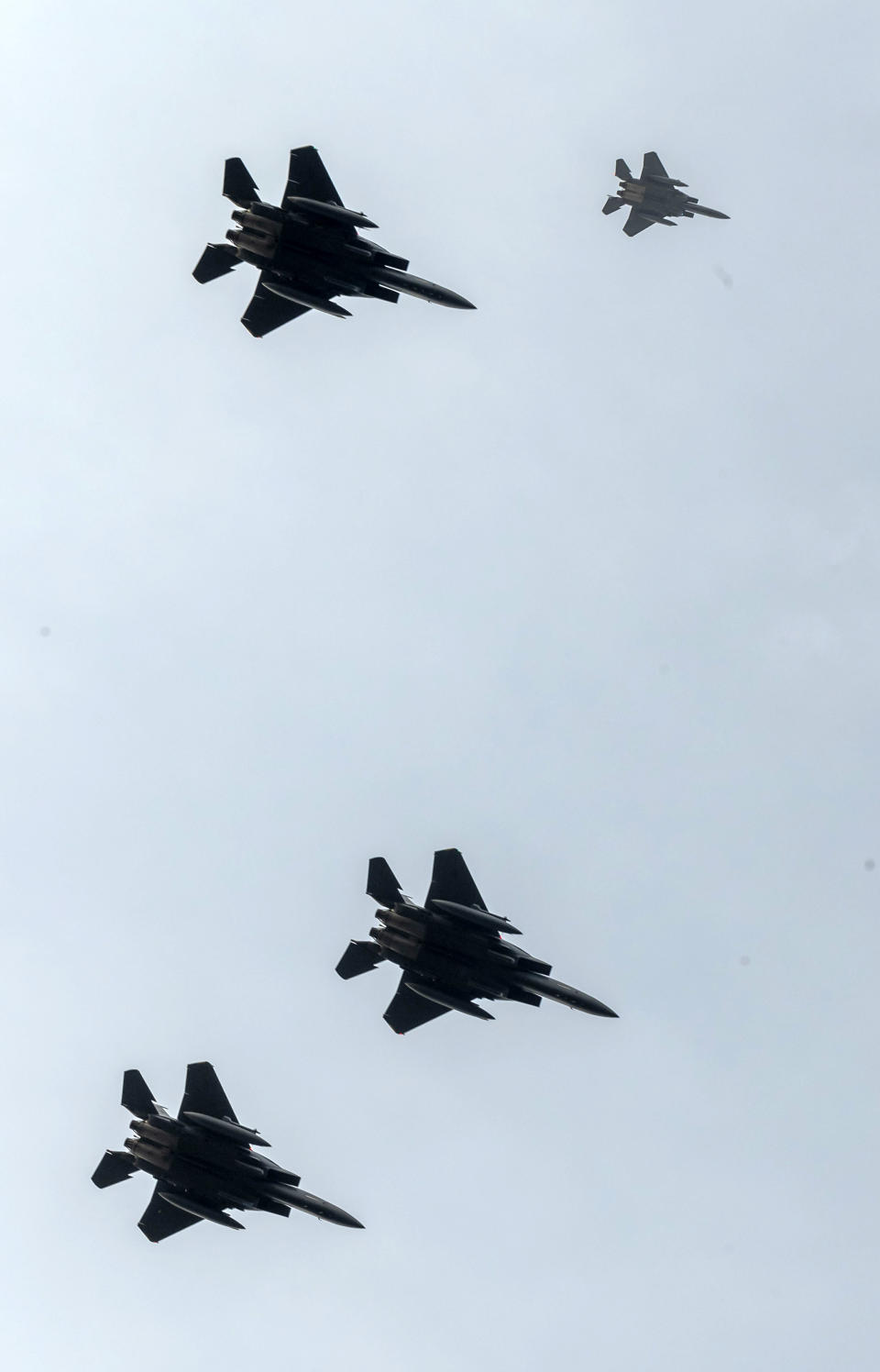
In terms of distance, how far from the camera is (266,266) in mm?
63156

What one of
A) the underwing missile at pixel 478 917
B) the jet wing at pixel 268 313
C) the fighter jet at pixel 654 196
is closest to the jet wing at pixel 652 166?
the fighter jet at pixel 654 196

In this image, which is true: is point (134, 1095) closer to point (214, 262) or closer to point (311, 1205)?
point (311, 1205)

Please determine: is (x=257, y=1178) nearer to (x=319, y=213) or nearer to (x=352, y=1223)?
(x=352, y=1223)

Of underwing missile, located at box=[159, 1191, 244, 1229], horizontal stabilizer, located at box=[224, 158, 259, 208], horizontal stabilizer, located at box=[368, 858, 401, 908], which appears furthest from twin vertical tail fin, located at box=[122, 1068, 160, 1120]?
horizontal stabilizer, located at box=[224, 158, 259, 208]

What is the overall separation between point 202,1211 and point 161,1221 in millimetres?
4185

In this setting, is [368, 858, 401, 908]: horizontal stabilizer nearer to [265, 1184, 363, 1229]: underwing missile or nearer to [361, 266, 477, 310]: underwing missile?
[265, 1184, 363, 1229]: underwing missile

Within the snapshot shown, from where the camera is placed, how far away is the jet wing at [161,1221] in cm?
6506

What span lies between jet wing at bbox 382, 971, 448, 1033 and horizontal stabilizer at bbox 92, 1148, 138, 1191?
13.4 meters

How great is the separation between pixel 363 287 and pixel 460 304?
4.36 meters

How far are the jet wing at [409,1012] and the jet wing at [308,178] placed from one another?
36.9m

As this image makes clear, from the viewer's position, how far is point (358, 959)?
2621 inches

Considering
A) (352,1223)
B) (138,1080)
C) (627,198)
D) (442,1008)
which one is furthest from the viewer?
(627,198)

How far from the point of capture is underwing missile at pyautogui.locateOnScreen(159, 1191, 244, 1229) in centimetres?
6212

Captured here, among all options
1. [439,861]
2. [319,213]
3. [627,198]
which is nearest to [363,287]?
[319,213]
